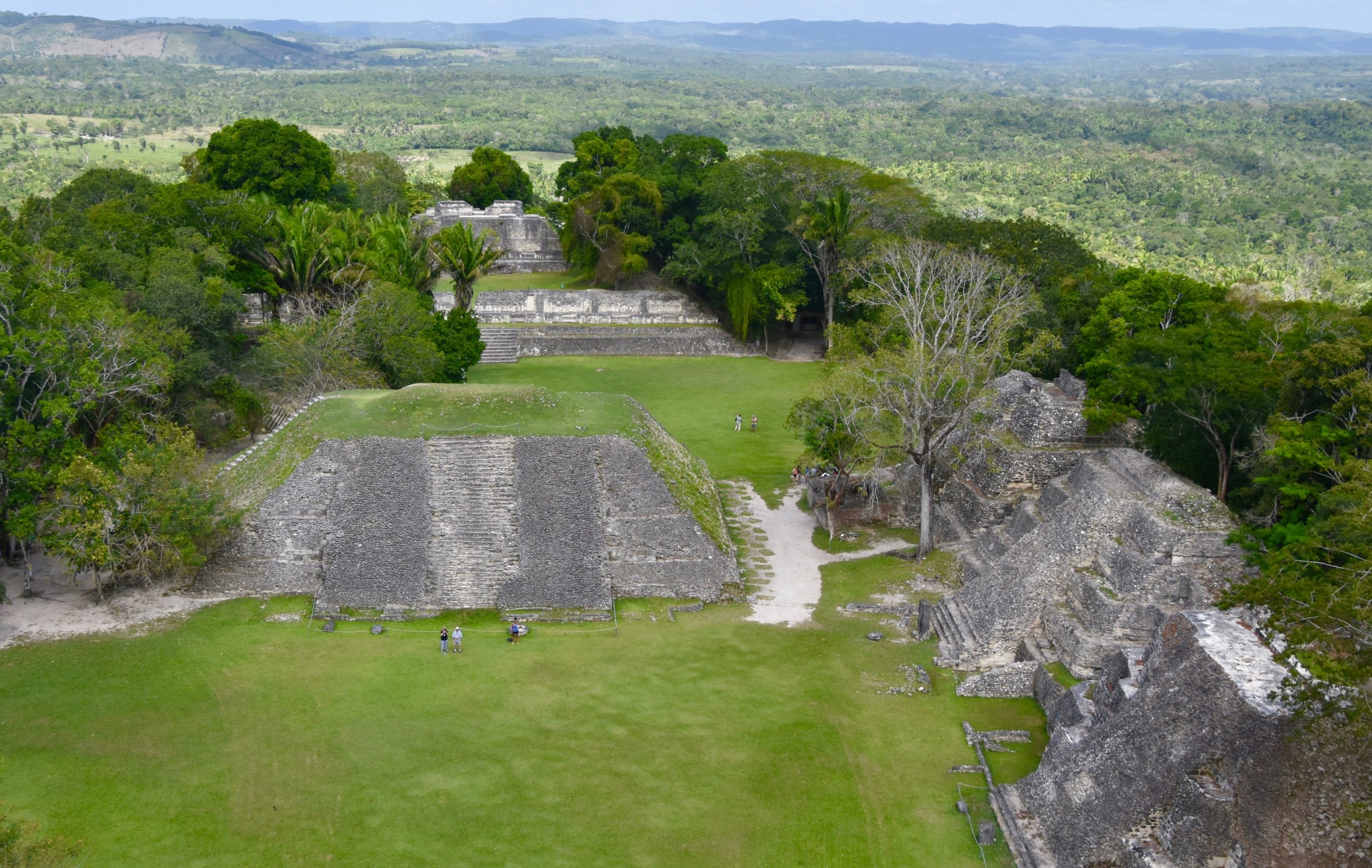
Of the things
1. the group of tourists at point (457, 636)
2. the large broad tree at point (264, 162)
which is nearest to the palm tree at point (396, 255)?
the large broad tree at point (264, 162)

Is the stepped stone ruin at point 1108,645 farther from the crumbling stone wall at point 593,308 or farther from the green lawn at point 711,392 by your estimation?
the crumbling stone wall at point 593,308

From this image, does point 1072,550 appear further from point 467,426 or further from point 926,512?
point 467,426

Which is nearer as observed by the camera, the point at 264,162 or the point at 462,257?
the point at 462,257

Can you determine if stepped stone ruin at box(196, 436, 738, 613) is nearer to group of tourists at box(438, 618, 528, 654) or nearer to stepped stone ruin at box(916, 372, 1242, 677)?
group of tourists at box(438, 618, 528, 654)

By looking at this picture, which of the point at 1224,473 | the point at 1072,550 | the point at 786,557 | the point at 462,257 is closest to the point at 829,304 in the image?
the point at 462,257

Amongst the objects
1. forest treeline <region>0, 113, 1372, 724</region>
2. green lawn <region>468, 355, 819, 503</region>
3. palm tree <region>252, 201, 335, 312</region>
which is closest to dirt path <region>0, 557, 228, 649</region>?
forest treeline <region>0, 113, 1372, 724</region>
